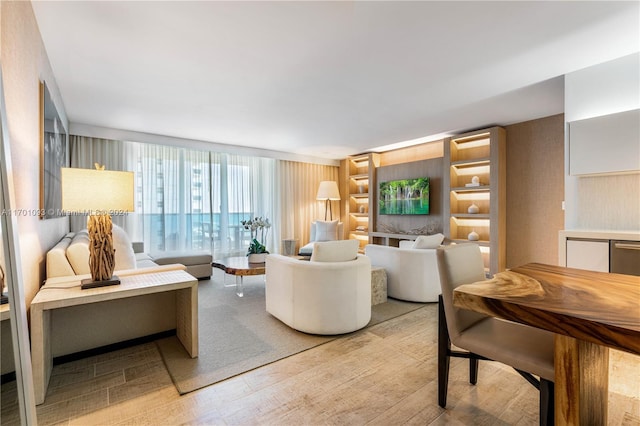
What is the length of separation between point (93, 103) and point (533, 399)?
510cm

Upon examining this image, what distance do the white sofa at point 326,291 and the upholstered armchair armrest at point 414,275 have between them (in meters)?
0.91

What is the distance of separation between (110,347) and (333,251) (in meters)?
1.90

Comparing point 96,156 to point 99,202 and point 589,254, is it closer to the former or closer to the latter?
point 99,202

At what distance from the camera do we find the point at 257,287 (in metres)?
4.16

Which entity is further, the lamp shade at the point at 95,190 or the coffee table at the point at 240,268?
the coffee table at the point at 240,268

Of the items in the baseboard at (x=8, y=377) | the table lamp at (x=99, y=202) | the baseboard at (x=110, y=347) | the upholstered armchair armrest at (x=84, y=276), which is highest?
the table lamp at (x=99, y=202)

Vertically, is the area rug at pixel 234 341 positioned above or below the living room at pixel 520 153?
below

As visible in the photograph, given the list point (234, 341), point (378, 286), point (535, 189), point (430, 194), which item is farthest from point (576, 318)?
point (430, 194)

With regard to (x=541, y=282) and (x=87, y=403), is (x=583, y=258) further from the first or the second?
(x=87, y=403)

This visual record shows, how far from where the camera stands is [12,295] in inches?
44.8

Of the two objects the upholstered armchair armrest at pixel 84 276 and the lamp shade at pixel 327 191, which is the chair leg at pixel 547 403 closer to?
the upholstered armchair armrest at pixel 84 276

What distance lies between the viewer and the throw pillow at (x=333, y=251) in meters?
2.61

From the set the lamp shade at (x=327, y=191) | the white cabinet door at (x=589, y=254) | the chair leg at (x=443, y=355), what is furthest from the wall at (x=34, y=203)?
the lamp shade at (x=327, y=191)

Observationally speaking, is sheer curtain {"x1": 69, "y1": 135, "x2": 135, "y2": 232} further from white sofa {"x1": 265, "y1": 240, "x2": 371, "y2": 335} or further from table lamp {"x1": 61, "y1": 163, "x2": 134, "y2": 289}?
white sofa {"x1": 265, "y1": 240, "x2": 371, "y2": 335}
